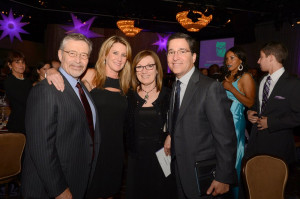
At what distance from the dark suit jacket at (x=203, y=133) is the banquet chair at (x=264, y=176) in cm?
43

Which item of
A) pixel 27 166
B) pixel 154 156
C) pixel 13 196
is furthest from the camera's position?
pixel 13 196

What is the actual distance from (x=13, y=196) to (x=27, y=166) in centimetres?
255

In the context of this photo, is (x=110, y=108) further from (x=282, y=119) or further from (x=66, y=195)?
(x=282, y=119)

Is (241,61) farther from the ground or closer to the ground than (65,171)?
farther from the ground

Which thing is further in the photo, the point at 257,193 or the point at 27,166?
the point at 257,193

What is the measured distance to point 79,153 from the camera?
65.4 inches

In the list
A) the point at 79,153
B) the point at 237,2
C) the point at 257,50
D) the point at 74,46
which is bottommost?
the point at 79,153

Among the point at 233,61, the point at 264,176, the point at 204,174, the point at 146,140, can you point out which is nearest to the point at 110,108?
the point at 146,140

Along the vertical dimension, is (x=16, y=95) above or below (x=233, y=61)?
below

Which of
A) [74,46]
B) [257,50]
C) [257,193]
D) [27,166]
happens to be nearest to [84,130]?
[27,166]

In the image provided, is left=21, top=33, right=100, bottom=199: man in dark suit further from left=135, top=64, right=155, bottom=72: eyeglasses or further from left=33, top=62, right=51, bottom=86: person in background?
left=33, top=62, right=51, bottom=86: person in background

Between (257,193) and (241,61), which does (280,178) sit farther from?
(241,61)

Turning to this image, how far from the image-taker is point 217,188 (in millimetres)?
1710

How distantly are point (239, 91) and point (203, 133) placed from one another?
168cm
